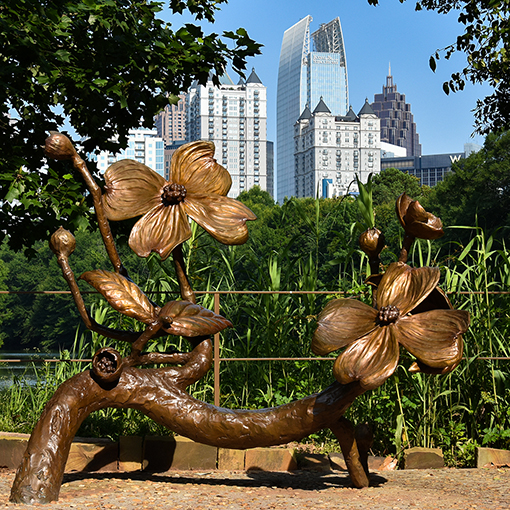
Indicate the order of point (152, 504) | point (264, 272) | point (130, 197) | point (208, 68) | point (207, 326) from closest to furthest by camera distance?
point (152, 504) → point (207, 326) → point (130, 197) → point (208, 68) → point (264, 272)

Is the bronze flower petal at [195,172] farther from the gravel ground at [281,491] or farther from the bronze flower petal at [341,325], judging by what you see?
the gravel ground at [281,491]

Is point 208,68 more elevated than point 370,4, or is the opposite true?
point 370,4

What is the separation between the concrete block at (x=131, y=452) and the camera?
355cm

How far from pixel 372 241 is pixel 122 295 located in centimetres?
111

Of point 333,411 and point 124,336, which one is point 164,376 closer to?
point 124,336

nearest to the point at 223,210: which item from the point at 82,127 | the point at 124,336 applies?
the point at 124,336

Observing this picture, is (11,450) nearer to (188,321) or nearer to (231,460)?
(231,460)

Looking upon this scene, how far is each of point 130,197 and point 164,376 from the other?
32.8 inches

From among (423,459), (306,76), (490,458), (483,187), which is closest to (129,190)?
(423,459)

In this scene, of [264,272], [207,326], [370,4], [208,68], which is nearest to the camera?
[207,326]

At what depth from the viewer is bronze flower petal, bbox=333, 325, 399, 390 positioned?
2.57 m

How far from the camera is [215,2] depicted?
15.9 feet

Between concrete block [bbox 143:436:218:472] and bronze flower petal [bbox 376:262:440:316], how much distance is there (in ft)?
4.82


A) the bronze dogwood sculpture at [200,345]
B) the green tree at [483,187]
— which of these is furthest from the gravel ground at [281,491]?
the green tree at [483,187]
